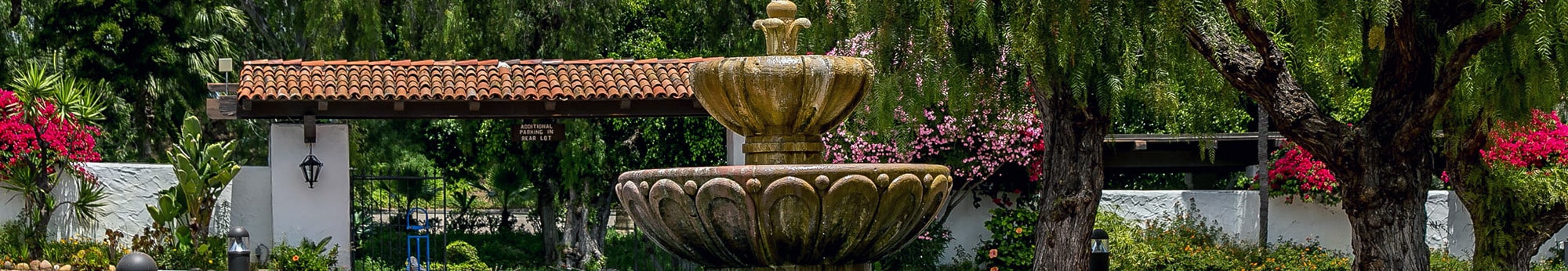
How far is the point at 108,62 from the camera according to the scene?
61.4 ft

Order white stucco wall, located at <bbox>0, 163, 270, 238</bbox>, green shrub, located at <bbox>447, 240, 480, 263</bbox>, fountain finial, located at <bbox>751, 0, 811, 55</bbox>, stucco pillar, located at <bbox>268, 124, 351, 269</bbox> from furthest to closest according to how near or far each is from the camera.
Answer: green shrub, located at <bbox>447, 240, 480, 263</bbox>, white stucco wall, located at <bbox>0, 163, 270, 238</bbox>, stucco pillar, located at <bbox>268, 124, 351, 269</bbox>, fountain finial, located at <bbox>751, 0, 811, 55</bbox>

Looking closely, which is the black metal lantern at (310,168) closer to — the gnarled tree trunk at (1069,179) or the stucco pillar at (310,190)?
the stucco pillar at (310,190)

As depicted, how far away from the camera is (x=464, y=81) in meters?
13.4

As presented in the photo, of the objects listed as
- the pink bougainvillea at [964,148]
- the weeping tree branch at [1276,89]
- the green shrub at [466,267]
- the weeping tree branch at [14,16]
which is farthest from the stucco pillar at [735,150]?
the weeping tree branch at [14,16]

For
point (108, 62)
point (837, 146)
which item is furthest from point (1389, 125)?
point (108, 62)

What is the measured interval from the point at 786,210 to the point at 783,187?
5.7 inches

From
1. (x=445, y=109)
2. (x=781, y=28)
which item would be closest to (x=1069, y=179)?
(x=445, y=109)

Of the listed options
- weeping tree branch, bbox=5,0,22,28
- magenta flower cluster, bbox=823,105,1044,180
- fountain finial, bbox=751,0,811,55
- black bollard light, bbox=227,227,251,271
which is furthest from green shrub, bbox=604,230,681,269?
weeping tree branch, bbox=5,0,22,28

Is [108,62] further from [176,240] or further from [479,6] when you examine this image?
[176,240]

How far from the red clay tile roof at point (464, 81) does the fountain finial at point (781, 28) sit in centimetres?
617

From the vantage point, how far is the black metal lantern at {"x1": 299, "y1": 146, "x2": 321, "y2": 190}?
1309cm

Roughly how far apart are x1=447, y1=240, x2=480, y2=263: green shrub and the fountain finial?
29.5 feet

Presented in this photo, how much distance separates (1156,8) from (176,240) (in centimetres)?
861

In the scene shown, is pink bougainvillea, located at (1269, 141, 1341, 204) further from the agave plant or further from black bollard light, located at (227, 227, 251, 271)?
the agave plant
